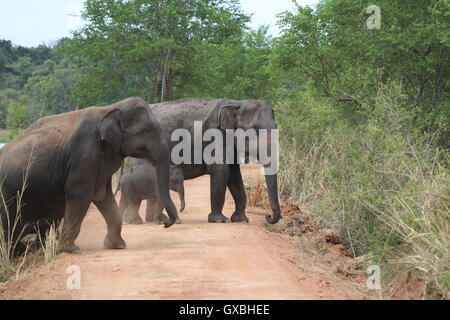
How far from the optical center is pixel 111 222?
33.4ft

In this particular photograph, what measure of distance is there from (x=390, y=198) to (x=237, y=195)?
366cm

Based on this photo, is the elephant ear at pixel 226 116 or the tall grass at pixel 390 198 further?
the elephant ear at pixel 226 116

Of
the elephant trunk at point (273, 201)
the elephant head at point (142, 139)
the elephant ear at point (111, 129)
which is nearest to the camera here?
the elephant ear at point (111, 129)

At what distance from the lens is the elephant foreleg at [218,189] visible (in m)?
13.0

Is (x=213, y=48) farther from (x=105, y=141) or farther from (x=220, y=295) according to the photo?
(x=220, y=295)

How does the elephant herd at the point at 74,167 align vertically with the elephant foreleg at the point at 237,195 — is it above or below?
above

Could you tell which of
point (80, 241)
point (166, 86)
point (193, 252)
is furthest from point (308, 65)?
point (193, 252)

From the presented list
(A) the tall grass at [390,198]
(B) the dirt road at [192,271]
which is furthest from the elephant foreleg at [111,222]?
(A) the tall grass at [390,198]

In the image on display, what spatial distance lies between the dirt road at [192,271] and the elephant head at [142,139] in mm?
830

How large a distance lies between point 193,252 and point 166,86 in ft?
91.6

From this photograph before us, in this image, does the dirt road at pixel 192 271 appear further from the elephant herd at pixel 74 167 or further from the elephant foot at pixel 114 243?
the elephant herd at pixel 74 167

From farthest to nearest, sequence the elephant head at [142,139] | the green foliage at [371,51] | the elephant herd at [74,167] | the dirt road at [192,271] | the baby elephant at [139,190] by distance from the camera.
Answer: the green foliage at [371,51], the baby elephant at [139,190], the elephant head at [142,139], the elephant herd at [74,167], the dirt road at [192,271]

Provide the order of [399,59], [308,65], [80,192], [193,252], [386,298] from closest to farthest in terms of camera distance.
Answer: [386,298]
[193,252]
[80,192]
[399,59]
[308,65]
